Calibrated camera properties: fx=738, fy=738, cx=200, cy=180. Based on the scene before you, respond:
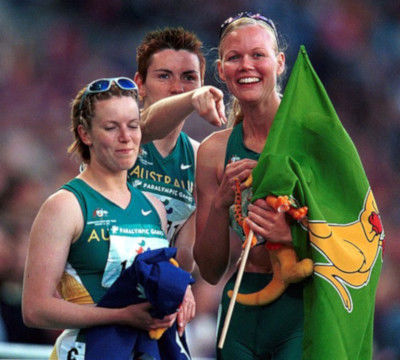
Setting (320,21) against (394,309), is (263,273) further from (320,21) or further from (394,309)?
(320,21)

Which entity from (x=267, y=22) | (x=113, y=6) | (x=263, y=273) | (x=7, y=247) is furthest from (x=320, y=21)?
(x=263, y=273)

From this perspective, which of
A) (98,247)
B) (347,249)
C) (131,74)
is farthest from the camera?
(131,74)

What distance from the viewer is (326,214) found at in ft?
6.66

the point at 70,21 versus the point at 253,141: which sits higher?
the point at 70,21

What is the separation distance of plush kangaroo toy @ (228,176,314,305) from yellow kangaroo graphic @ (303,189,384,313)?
40 mm

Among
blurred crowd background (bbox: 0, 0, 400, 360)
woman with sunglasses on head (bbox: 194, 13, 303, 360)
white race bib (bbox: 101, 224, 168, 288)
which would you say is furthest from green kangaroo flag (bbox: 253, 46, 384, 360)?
blurred crowd background (bbox: 0, 0, 400, 360)

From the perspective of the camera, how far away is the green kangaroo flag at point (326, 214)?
1.96 metres

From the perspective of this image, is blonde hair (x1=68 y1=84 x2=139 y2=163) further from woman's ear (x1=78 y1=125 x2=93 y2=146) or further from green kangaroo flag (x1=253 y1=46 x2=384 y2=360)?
green kangaroo flag (x1=253 y1=46 x2=384 y2=360)

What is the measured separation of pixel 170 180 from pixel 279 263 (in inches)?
28.2

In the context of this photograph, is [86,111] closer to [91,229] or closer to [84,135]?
[84,135]

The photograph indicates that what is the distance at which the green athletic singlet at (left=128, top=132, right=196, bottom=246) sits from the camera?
264cm

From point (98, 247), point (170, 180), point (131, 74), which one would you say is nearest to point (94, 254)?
point (98, 247)

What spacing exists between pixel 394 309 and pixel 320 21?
2.11 meters

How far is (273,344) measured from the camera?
7.26 feet
